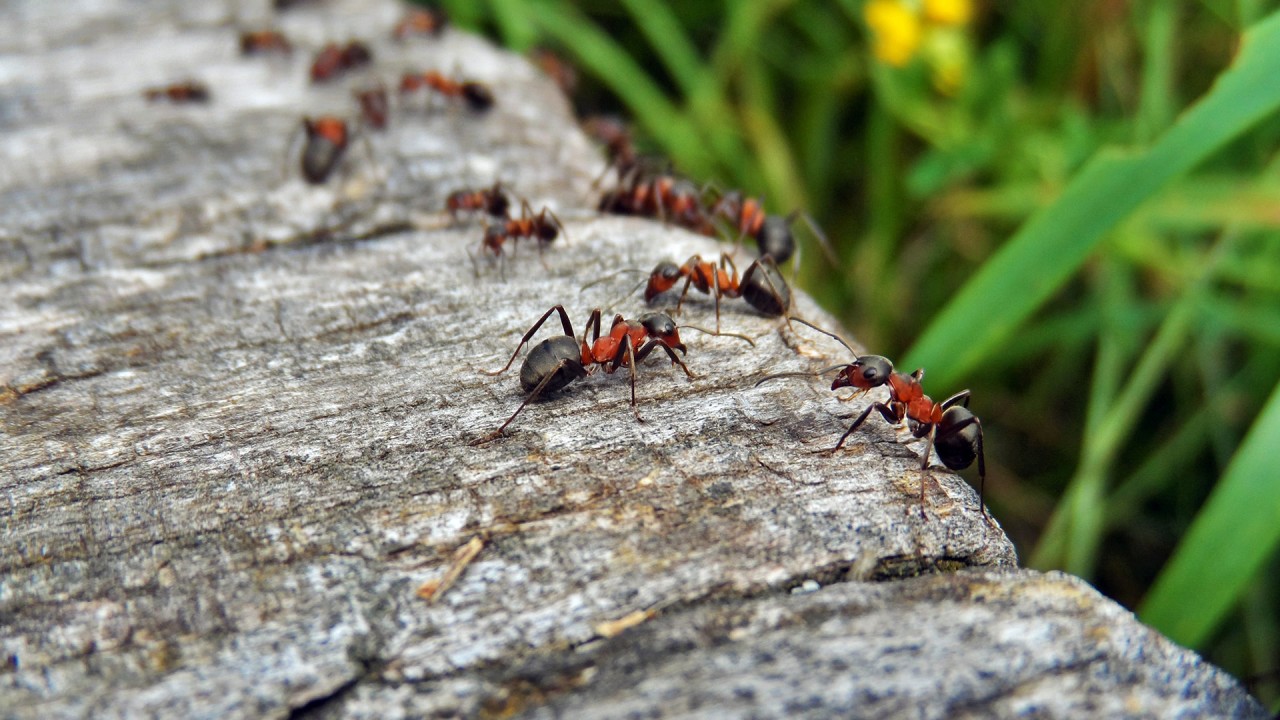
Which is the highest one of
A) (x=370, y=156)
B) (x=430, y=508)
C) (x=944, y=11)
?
(x=944, y=11)

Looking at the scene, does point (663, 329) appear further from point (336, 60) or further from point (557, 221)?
point (336, 60)

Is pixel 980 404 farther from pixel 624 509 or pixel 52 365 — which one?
pixel 52 365

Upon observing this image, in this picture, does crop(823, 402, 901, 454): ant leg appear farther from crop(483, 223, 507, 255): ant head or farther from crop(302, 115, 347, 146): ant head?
crop(302, 115, 347, 146): ant head

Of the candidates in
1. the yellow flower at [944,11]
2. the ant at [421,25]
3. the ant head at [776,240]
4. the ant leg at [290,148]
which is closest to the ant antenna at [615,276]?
the ant head at [776,240]

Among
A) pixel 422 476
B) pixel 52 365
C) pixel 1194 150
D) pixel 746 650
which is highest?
pixel 1194 150

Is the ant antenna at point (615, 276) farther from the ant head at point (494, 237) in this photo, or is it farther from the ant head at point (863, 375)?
the ant head at point (863, 375)

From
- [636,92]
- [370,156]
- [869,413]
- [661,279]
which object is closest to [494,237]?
[661,279]

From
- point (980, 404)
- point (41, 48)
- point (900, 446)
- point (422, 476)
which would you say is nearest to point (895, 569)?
point (900, 446)
